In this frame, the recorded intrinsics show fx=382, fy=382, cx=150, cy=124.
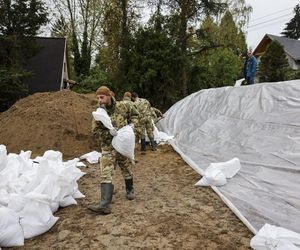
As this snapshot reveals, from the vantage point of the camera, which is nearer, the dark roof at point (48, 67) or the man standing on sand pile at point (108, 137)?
the man standing on sand pile at point (108, 137)

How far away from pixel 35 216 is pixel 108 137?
1235 millimetres

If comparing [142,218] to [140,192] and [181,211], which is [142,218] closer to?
[181,211]

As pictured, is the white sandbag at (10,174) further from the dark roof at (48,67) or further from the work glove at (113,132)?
the dark roof at (48,67)

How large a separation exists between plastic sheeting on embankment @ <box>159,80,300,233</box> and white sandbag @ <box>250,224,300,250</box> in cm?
48

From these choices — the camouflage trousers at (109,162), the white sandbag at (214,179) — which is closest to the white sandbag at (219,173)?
the white sandbag at (214,179)

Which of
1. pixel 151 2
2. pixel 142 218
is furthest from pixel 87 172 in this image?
pixel 151 2

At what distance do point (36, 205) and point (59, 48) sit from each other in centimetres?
2272

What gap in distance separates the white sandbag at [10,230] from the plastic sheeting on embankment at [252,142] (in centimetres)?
234

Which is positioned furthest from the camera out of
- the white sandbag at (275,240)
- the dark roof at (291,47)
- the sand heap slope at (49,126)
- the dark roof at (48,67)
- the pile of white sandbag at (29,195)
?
the dark roof at (291,47)

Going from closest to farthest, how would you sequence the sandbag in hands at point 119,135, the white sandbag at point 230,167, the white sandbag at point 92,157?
the sandbag in hands at point 119,135 → the white sandbag at point 230,167 → the white sandbag at point 92,157

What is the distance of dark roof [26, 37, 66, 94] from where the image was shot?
72.7 feet

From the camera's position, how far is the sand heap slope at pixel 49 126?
31.3 ft

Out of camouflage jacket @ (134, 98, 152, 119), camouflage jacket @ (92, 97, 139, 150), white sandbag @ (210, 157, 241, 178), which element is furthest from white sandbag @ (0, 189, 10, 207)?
camouflage jacket @ (134, 98, 152, 119)

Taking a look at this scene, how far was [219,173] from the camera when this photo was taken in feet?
18.1
